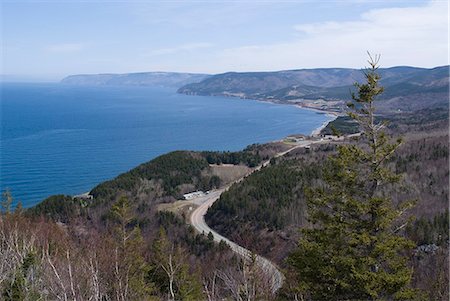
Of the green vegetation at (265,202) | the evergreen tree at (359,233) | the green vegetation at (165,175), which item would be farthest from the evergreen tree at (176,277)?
the green vegetation at (165,175)

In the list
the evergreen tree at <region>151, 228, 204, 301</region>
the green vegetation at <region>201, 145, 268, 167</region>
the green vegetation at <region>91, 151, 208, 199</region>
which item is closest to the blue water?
the green vegetation at <region>91, 151, 208, 199</region>

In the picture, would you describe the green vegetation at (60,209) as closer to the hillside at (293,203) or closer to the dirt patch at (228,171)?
the hillside at (293,203)

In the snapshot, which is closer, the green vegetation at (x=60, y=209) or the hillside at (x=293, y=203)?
the hillside at (x=293, y=203)

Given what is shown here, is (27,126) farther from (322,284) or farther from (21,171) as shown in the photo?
(322,284)

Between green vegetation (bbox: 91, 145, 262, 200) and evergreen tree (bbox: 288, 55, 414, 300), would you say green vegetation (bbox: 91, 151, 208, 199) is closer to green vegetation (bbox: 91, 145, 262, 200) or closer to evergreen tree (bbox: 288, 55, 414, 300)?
green vegetation (bbox: 91, 145, 262, 200)

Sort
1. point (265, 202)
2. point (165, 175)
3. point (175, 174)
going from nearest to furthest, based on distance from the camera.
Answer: point (265, 202) → point (165, 175) → point (175, 174)

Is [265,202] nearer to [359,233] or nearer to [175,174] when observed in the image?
[175,174]

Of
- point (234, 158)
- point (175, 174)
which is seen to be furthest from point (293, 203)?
point (234, 158)
